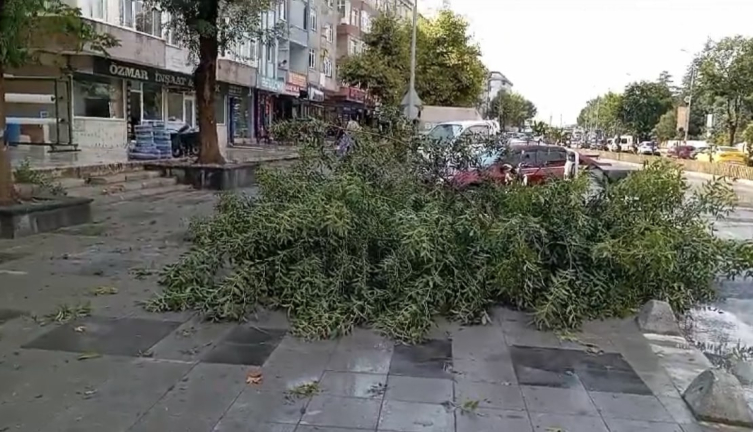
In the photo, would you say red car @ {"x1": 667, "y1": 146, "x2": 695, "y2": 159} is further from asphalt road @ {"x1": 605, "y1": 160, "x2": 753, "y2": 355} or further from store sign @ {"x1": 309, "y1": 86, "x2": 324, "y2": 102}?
asphalt road @ {"x1": 605, "y1": 160, "x2": 753, "y2": 355}

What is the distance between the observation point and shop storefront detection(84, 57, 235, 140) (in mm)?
24656

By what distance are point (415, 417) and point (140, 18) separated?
24.5 meters

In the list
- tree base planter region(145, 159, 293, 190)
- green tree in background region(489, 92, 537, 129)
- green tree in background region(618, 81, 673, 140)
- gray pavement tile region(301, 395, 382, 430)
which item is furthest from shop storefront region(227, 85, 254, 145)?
green tree in background region(489, 92, 537, 129)

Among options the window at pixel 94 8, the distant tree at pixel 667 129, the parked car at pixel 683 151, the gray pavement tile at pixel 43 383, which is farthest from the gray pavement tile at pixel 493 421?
the distant tree at pixel 667 129

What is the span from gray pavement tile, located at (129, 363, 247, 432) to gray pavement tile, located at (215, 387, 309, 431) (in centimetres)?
5

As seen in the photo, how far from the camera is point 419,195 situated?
717 centimetres

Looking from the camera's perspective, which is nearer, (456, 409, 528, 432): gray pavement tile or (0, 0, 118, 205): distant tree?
(456, 409, 528, 432): gray pavement tile

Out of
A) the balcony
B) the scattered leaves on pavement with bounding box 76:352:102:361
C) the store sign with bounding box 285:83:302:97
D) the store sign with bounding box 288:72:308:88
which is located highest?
the balcony

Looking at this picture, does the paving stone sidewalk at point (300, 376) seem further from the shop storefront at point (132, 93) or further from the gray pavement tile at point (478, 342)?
the shop storefront at point (132, 93)

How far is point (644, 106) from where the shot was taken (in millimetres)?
70625

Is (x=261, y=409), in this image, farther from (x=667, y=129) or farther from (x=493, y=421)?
(x=667, y=129)

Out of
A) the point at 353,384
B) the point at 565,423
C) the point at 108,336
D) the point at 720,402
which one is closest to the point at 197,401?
the point at 353,384

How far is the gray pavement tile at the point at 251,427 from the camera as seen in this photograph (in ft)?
12.3

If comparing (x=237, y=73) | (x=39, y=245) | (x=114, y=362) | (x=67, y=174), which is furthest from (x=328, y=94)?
(x=114, y=362)
